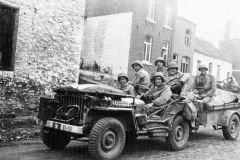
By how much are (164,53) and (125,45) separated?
4586 millimetres

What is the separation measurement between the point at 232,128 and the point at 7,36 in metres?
7.98

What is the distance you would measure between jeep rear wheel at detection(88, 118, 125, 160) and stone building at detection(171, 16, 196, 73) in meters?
19.6

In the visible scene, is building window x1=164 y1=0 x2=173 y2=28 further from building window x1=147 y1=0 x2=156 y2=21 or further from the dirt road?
the dirt road

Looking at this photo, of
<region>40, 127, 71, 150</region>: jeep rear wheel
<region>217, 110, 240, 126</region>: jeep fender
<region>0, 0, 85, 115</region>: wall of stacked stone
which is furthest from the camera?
<region>0, 0, 85, 115</region>: wall of stacked stone

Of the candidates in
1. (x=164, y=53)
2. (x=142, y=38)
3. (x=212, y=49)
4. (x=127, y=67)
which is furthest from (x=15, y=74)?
(x=212, y=49)

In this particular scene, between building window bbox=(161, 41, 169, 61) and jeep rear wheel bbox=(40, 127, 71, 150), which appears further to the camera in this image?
building window bbox=(161, 41, 169, 61)

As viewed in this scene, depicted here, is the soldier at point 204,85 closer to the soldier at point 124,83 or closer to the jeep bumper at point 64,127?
the soldier at point 124,83

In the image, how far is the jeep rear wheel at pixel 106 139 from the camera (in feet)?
18.4

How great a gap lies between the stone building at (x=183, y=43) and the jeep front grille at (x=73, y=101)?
19.5 meters

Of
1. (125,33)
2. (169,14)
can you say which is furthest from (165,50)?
(125,33)

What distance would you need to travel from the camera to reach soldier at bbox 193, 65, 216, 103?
939 centimetres

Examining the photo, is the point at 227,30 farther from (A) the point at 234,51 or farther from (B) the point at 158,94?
(B) the point at 158,94

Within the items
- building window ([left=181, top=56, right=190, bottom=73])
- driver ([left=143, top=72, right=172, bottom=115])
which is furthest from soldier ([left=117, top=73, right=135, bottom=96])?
building window ([left=181, top=56, right=190, bottom=73])

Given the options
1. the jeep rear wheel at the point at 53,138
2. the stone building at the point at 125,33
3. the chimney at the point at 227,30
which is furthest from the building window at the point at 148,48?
the chimney at the point at 227,30
